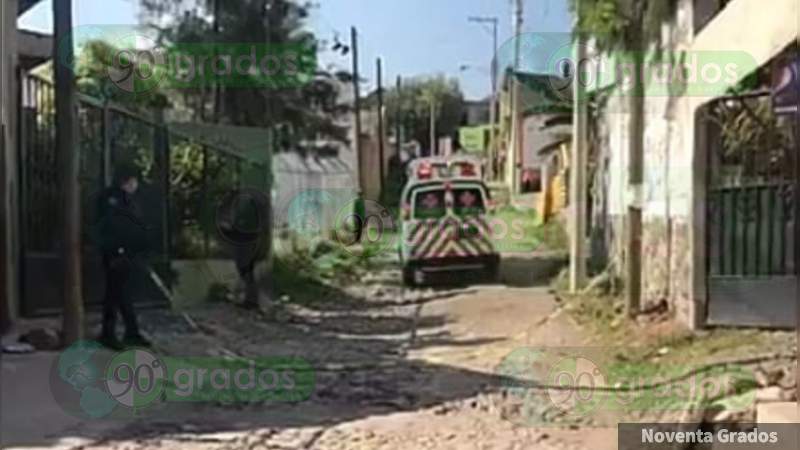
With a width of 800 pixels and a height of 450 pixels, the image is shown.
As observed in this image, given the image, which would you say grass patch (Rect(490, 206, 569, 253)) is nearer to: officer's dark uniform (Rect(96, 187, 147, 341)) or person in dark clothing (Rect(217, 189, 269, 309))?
person in dark clothing (Rect(217, 189, 269, 309))

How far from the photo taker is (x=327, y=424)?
6.34 m

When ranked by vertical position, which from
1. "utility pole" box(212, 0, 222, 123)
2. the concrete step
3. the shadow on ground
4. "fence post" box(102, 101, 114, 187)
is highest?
"utility pole" box(212, 0, 222, 123)

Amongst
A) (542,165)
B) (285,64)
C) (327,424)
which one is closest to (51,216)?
(327,424)

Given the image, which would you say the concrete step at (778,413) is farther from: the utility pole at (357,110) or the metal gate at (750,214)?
the utility pole at (357,110)

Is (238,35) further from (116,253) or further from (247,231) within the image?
(116,253)

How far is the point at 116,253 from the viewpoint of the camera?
836 centimetres

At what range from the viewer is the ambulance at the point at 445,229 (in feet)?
50.3

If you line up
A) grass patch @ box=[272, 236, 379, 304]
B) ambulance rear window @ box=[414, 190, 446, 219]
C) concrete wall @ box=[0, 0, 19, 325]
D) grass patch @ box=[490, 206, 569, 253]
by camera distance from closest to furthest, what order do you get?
1. concrete wall @ box=[0, 0, 19, 325]
2. grass patch @ box=[272, 236, 379, 304]
3. ambulance rear window @ box=[414, 190, 446, 219]
4. grass patch @ box=[490, 206, 569, 253]

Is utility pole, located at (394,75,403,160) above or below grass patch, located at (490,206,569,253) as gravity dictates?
above

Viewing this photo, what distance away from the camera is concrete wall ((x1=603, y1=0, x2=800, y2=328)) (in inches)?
309

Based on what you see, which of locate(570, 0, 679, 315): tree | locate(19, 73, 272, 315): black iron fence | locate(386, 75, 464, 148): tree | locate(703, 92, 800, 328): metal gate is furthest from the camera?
locate(386, 75, 464, 148): tree

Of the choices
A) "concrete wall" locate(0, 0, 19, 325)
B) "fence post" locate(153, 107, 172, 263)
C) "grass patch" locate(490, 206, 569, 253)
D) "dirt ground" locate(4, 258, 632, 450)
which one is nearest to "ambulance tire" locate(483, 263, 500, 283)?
"dirt ground" locate(4, 258, 632, 450)

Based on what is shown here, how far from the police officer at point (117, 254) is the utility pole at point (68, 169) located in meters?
0.32

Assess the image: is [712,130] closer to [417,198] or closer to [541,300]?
[541,300]
